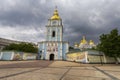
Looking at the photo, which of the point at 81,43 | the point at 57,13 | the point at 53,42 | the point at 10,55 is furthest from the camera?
the point at 81,43

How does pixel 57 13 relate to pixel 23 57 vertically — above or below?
above

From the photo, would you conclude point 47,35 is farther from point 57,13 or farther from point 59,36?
point 57,13

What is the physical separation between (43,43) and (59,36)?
7481 millimetres

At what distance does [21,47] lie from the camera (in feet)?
179

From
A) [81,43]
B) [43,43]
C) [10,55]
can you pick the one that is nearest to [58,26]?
[43,43]

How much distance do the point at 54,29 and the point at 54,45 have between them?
307 inches

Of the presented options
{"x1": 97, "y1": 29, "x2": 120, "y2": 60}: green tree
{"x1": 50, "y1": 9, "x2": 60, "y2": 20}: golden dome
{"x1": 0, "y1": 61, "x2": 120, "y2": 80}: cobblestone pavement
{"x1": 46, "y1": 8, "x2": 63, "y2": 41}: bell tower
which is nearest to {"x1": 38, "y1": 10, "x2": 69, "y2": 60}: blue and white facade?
{"x1": 46, "y1": 8, "x2": 63, "y2": 41}: bell tower

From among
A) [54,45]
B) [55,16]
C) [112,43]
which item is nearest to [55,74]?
[112,43]

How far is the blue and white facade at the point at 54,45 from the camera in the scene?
51.8 m

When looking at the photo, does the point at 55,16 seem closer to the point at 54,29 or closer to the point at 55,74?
the point at 54,29

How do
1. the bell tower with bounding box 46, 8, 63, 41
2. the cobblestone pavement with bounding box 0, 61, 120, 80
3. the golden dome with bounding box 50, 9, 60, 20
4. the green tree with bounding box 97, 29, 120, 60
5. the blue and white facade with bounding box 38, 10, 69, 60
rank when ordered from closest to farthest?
1. the cobblestone pavement with bounding box 0, 61, 120, 80
2. the green tree with bounding box 97, 29, 120, 60
3. the blue and white facade with bounding box 38, 10, 69, 60
4. the bell tower with bounding box 46, 8, 63, 41
5. the golden dome with bounding box 50, 9, 60, 20

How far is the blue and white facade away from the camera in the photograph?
170ft

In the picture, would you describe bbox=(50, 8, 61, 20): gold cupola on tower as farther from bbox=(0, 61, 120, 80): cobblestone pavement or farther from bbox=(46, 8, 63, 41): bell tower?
bbox=(0, 61, 120, 80): cobblestone pavement

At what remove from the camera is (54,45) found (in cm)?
5228
